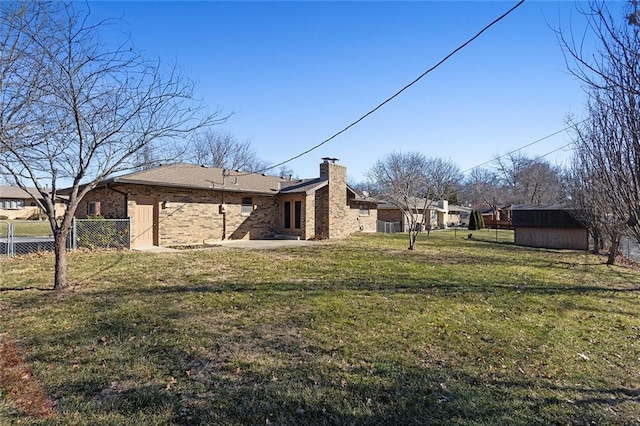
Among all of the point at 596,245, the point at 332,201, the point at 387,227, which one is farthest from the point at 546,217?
the point at 387,227

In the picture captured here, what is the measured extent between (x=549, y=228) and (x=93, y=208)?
23.3 meters

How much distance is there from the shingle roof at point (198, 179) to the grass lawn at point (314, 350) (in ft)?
20.5

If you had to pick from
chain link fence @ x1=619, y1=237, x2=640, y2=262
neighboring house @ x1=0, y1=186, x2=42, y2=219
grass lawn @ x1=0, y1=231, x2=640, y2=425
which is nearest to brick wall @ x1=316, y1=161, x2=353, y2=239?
grass lawn @ x1=0, y1=231, x2=640, y2=425

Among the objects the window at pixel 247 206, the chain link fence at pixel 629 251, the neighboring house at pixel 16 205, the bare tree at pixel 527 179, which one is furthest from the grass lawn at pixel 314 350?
the bare tree at pixel 527 179

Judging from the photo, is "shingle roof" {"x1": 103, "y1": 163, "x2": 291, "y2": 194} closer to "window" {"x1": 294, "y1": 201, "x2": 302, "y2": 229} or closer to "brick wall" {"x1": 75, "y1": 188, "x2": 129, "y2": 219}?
"brick wall" {"x1": 75, "y1": 188, "x2": 129, "y2": 219}

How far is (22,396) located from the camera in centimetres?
301

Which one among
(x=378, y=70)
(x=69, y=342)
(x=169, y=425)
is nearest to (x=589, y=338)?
(x=169, y=425)

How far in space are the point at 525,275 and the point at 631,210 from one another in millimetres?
7487

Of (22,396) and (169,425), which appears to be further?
(22,396)

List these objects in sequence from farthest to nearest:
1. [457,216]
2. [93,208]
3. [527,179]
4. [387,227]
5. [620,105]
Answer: [457,216]
[527,179]
[387,227]
[93,208]
[620,105]

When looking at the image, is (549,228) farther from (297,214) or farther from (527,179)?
(527,179)

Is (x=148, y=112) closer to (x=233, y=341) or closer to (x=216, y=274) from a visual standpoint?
(x=216, y=274)

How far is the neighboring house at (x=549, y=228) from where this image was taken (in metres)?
17.8

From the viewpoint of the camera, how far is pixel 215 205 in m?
16.5
